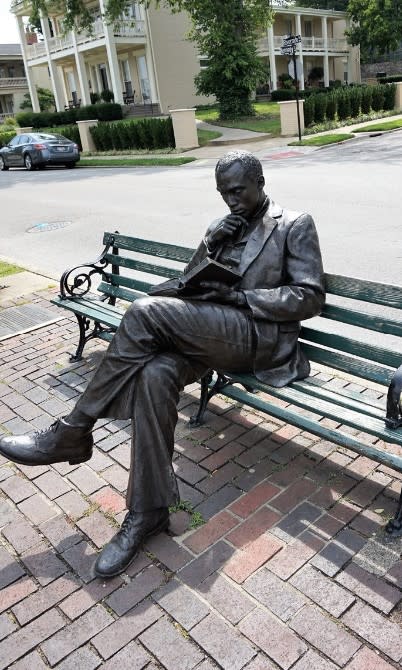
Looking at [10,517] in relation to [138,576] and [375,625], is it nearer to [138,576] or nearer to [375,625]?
[138,576]

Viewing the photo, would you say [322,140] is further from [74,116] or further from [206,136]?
[74,116]

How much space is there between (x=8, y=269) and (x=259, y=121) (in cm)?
2235

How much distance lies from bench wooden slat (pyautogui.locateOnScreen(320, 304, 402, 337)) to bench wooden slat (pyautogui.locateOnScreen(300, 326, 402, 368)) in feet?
0.30

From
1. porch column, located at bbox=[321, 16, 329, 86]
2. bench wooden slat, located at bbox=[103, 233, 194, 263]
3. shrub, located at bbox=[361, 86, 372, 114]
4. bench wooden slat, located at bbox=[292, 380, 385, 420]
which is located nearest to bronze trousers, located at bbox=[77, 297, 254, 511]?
bench wooden slat, located at bbox=[292, 380, 385, 420]

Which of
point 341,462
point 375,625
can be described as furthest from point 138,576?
point 341,462

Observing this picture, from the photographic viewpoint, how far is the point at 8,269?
8.18 metres

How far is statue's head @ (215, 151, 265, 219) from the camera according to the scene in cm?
303

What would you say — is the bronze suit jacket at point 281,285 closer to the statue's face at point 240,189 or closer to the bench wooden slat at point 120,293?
the statue's face at point 240,189

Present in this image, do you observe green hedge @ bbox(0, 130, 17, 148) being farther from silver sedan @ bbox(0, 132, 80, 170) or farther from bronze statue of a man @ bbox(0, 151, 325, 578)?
bronze statue of a man @ bbox(0, 151, 325, 578)

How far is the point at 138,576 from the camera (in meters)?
2.64

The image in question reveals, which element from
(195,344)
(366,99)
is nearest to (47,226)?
(195,344)

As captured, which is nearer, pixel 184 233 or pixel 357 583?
pixel 357 583

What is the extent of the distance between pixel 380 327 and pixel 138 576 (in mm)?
1642

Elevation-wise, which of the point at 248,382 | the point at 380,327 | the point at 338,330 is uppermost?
the point at 380,327
